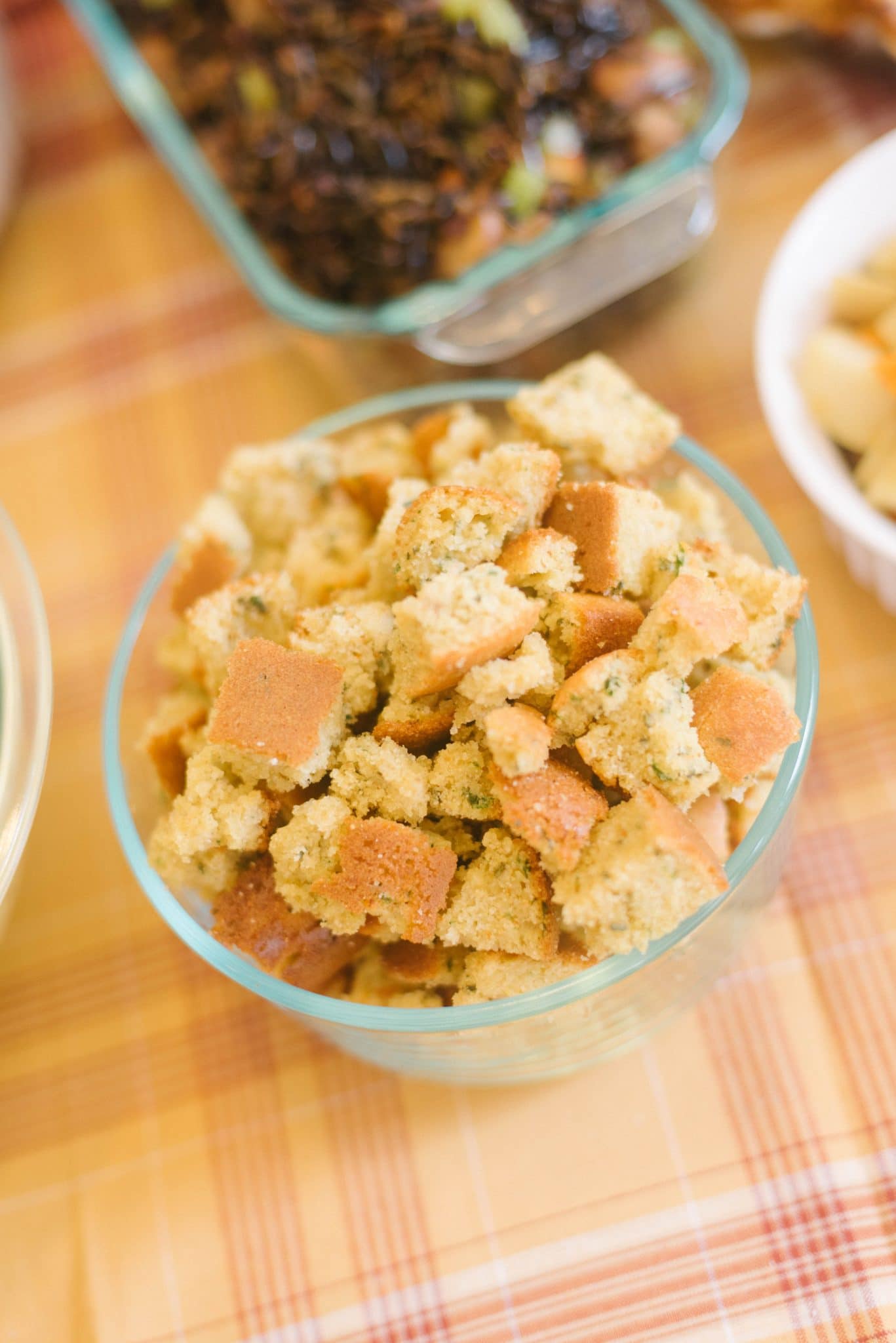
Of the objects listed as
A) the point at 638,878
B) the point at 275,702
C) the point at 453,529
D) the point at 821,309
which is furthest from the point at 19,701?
the point at 821,309

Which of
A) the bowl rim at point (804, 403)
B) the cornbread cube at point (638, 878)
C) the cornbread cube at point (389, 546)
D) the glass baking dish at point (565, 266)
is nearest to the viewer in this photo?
the cornbread cube at point (638, 878)

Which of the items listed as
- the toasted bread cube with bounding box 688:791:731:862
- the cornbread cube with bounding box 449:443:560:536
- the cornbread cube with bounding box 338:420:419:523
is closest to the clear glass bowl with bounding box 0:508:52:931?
the cornbread cube with bounding box 338:420:419:523

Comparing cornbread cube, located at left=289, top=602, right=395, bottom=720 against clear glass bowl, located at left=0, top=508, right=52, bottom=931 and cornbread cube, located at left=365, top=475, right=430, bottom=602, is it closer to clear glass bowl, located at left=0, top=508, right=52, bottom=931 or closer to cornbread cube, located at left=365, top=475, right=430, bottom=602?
cornbread cube, located at left=365, top=475, right=430, bottom=602

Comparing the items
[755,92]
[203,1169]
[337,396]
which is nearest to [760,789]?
[203,1169]

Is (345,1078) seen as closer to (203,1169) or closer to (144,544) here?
(203,1169)

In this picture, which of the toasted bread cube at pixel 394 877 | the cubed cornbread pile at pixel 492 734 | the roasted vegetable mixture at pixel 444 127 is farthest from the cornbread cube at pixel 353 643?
the roasted vegetable mixture at pixel 444 127

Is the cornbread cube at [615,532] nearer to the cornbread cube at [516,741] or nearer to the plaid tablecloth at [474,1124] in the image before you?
the cornbread cube at [516,741]

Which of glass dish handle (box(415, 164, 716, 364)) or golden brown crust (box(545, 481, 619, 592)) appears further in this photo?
glass dish handle (box(415, 164, 716, 364))
